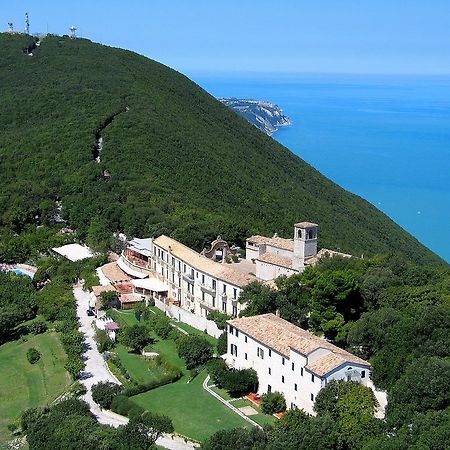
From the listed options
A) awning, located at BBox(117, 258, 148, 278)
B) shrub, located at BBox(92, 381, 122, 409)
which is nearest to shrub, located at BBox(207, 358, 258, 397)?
shrub, located at BBox(92, 381, 122, 409)

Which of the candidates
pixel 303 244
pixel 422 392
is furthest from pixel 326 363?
pixel 303 244

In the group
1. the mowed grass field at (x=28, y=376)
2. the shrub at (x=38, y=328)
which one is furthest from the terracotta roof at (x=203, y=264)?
the mowed grass field at (x=28, y=376)

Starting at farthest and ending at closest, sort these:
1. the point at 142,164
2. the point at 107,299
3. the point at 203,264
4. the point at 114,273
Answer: the point at 142,164 → the point at 114,273 → the point at 203,264 → the point at 107,299

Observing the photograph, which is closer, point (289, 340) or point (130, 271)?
point (289, 340)

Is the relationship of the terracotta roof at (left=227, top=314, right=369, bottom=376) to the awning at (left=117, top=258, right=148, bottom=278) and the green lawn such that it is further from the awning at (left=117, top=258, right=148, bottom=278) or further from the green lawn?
the awning at (left=117, top=258, right=148, bottom=278)

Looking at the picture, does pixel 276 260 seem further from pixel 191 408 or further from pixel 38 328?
pixel 191 408

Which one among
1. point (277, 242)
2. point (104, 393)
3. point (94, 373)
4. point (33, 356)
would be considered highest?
point (277, 242)

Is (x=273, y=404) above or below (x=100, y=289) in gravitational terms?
below
